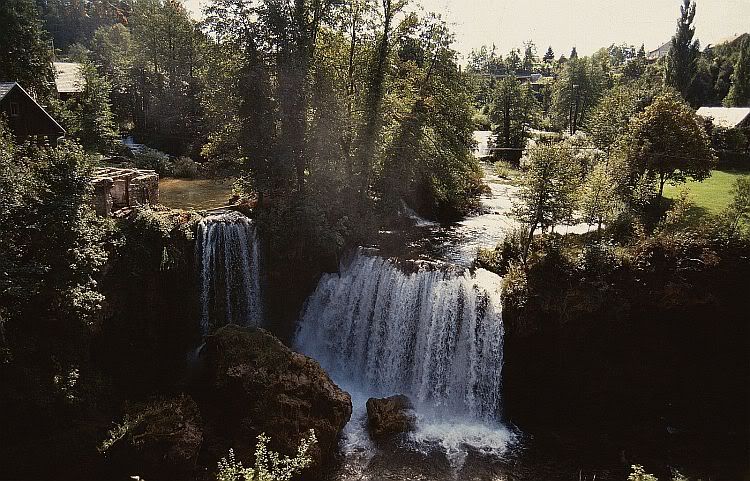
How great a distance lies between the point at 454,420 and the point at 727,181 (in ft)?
82.6

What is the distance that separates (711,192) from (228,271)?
26458mm

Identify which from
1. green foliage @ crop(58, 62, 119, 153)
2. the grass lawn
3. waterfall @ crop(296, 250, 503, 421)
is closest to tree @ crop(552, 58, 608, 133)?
the grass lawn

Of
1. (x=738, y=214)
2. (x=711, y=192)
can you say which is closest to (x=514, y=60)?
(x=711, y=192)

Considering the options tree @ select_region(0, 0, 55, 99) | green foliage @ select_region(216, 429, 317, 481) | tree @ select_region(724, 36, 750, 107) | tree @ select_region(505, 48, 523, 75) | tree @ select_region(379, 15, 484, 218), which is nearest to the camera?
green foliage @ select_region(216, 429, 317, 481)

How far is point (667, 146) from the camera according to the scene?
22.6m

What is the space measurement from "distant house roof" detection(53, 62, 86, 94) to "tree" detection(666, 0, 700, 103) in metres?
53.1

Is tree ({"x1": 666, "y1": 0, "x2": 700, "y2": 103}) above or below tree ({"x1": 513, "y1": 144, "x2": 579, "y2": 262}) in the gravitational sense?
above

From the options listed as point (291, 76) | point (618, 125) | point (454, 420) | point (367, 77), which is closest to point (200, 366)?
point (454, 420)

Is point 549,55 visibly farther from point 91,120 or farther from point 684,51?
point 91,120

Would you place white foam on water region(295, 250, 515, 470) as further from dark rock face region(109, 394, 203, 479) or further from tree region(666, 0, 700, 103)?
tree region(666, 0, 700, 103)

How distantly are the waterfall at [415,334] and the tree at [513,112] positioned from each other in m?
34.4

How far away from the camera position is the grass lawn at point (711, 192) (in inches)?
944

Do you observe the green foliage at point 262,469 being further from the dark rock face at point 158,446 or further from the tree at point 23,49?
the tree at point 23,49

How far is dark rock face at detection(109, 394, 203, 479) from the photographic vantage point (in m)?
13.2
